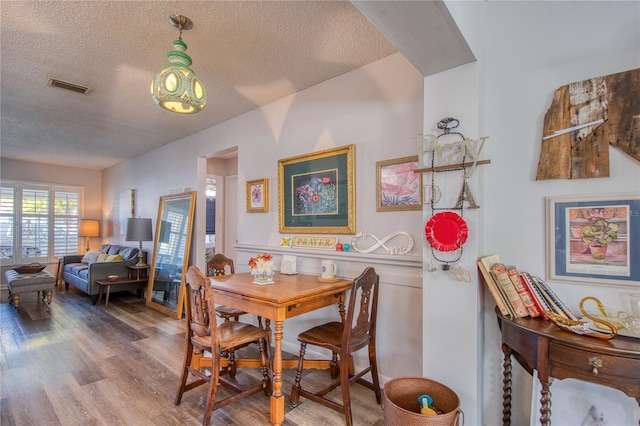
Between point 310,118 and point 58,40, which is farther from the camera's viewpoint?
point 310,118

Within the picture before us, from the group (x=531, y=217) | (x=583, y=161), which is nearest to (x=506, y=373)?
(x=531, y=217)

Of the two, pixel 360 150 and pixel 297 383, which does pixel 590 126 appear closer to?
pixel 360 150

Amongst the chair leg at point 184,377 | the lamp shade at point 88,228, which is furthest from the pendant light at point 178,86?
the lamp shade at point 88,228

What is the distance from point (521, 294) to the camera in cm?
156

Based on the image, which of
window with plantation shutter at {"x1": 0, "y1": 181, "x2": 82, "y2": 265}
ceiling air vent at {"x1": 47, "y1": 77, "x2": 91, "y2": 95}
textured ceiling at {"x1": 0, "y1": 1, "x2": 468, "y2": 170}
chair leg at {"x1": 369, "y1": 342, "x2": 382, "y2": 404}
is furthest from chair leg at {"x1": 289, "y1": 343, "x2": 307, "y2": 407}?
window with plantation shutter at {"x1": 0, "y1": 181, "x2": 82, "y2": 265}

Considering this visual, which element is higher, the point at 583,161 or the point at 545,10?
the point at 545,10

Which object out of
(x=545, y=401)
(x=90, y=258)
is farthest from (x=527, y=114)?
(x=90, y=258)

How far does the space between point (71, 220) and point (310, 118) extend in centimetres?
695

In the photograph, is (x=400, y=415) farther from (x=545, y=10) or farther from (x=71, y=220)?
(x=71, y=220)

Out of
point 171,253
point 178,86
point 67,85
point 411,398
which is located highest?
point 67,85

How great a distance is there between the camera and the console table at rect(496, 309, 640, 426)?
46.4 inches

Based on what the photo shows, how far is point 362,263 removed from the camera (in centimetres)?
256

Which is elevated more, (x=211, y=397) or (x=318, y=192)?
(x=318, y=192)

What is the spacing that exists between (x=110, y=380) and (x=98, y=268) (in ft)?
10.5
